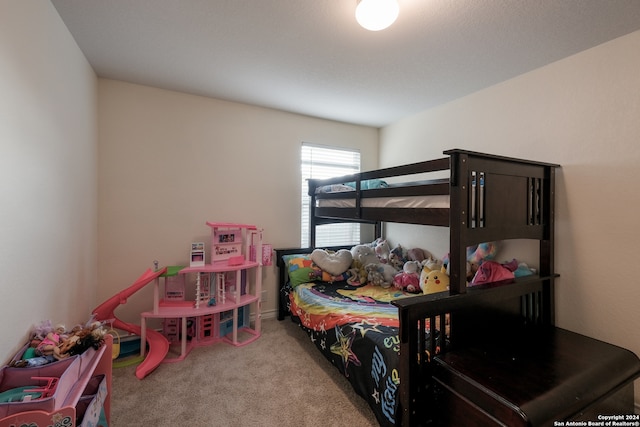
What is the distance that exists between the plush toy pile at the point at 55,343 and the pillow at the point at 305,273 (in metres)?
1.55

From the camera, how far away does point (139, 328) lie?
2.23m

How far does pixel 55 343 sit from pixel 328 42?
7.49 feet

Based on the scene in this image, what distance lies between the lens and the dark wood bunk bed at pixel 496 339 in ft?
3.63

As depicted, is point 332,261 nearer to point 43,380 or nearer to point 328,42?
point 328,42

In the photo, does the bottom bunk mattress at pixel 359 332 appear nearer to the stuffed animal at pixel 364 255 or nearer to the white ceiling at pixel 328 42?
the stuffed animal at pixel 364 255

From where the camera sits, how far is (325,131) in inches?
130

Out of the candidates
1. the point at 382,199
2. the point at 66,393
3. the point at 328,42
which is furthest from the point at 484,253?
the point at 66,393

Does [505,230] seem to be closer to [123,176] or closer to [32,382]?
[32,382]

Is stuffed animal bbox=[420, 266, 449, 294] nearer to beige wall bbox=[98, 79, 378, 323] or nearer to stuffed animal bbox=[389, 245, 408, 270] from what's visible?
stuffed animal bbox=[389, 245, 408, 270]

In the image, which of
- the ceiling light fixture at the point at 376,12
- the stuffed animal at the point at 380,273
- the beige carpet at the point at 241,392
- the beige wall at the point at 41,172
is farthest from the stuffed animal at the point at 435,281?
the beige wall at the point at 41,172

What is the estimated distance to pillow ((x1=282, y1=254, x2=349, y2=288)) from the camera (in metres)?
2.68

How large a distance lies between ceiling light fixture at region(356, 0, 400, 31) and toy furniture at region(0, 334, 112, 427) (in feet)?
6.93

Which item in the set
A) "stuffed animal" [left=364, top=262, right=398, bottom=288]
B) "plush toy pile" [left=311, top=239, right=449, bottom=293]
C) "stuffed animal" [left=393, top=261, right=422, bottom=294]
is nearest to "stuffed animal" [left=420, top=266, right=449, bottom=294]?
"plush toy pile" [left=311, top=239, right=449, bottom=293]

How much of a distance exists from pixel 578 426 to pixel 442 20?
2071 mm
